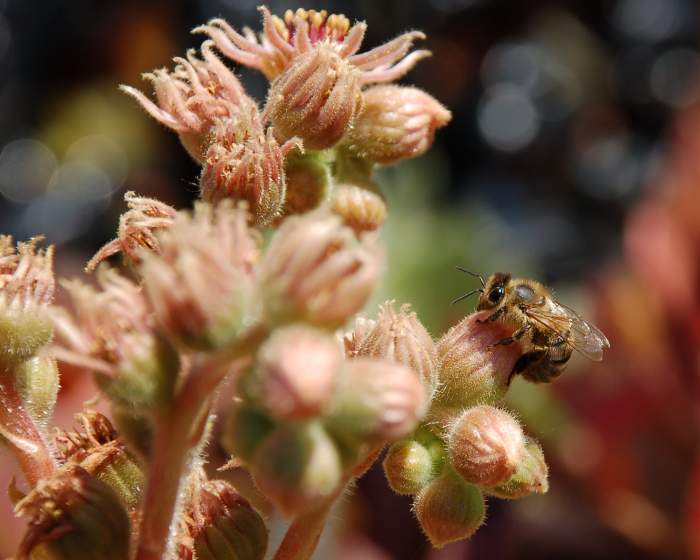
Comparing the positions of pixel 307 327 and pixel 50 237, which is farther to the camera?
pixel 50 237

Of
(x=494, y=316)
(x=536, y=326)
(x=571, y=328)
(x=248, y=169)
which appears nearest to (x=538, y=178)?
(x=571, y=328)

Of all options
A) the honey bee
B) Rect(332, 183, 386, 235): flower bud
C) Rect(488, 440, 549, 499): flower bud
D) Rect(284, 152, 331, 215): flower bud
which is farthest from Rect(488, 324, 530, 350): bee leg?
Rect(284, 152, 331, 215): flower bud

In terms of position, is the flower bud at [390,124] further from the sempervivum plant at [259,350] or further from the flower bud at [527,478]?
the flower bud at [527,478]

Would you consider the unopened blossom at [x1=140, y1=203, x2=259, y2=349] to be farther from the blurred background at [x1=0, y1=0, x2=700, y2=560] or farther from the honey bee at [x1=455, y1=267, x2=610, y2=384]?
the blurred background at [x1=0, y1=0, x2=700, y2=560]

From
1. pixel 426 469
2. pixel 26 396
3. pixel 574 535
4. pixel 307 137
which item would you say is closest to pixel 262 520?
pixel 426 469

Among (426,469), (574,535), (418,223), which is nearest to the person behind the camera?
(426,469)

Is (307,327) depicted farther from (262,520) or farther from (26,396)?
(26,396)

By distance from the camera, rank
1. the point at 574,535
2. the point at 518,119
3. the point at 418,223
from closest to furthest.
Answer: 1. the point at 574,535
2. the point at 418,223
3. the point at 518,119
